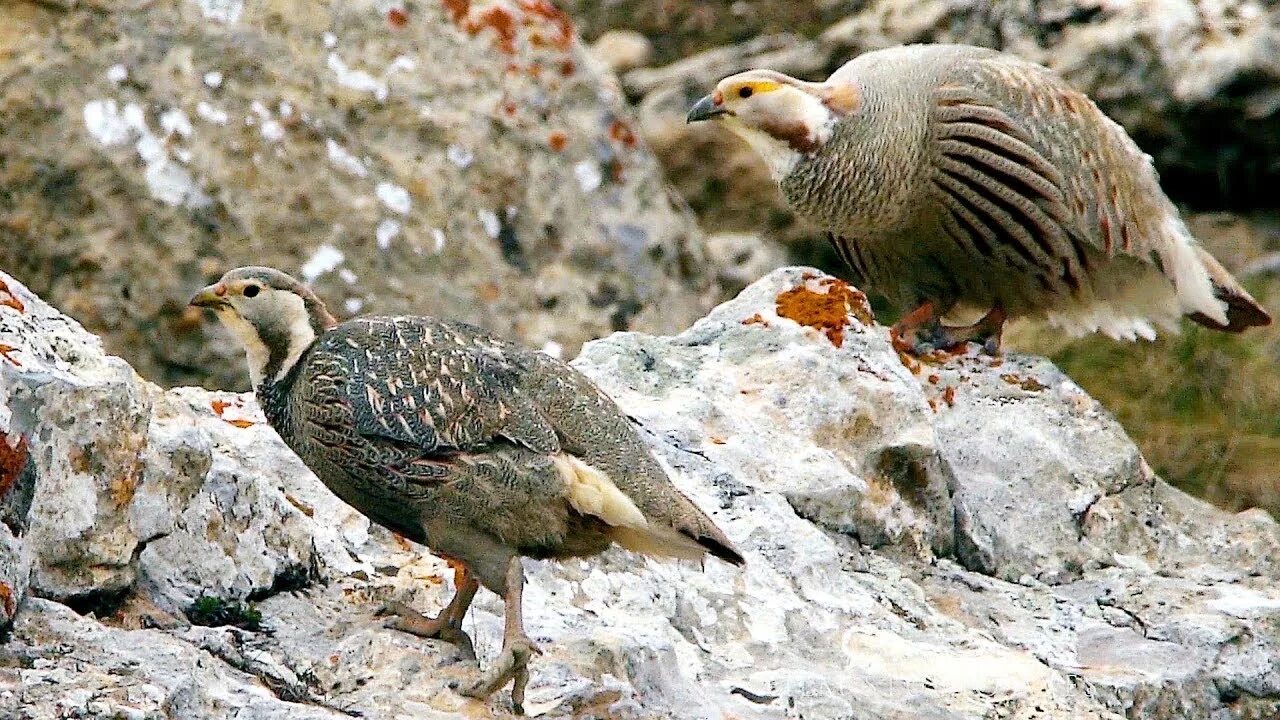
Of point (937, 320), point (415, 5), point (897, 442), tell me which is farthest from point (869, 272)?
point (415, 5)

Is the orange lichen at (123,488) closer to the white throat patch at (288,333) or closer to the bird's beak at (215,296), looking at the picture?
the white throat patch at (288,333)

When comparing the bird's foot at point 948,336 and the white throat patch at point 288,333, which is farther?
the bird's foot at point 948,336

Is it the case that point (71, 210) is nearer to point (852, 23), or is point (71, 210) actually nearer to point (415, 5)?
point (415, 5)

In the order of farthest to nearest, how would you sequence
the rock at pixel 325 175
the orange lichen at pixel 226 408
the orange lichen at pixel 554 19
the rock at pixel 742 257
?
the rock at pixel 742 257 → the orange lichen at pixel 554 19 → the rock at pixel 325 175 → the orange lichen at pixel 226 408

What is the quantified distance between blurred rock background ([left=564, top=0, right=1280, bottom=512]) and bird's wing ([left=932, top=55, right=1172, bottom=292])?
199 cm

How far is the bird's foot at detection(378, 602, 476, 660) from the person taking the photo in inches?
209

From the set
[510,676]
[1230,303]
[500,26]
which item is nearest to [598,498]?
[510,676]

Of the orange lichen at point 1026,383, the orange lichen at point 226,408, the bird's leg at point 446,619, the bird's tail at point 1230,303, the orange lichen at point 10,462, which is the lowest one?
→ the bird's tail at point 1230,303

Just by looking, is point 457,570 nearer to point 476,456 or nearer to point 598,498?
point 476,456

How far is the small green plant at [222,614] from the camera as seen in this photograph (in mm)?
5402

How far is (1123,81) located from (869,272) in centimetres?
392

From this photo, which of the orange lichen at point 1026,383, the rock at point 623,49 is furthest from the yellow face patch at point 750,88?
the rock at point 623,49

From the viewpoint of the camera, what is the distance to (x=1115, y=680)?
5.97m

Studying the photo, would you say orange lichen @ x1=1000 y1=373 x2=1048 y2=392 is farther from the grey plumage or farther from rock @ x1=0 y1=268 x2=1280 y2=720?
the grey plumage
